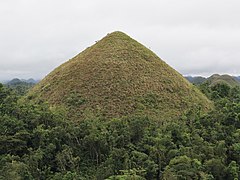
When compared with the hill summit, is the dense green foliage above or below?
below

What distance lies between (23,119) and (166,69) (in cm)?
2031

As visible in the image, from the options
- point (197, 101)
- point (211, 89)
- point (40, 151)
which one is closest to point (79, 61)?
point (197, 101)

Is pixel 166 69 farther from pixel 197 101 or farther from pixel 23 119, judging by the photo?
pixel 23 119

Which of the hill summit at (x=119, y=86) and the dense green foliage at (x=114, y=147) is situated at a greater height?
the hill summit at (x=119, y=86)

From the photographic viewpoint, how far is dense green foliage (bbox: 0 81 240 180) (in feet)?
60.2

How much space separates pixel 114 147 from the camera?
2092 centimetres

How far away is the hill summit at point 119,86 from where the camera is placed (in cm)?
3059

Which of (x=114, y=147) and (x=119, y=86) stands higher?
(x=119, y=86)

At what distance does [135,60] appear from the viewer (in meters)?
38.0

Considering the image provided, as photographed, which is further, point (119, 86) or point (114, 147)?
point (119, 86)

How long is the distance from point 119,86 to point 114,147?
519 inches

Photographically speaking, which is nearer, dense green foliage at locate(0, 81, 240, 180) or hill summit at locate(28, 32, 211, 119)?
dense green foliage at locate(0, 81, 240, 180)

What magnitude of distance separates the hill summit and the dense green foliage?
605 cm

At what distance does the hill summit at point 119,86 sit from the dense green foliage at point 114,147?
605 cm
